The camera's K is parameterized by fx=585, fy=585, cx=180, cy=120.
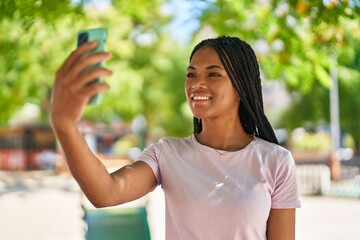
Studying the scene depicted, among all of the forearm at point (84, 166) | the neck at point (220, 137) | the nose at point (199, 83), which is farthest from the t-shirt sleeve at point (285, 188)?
the forearm at point (84, 166)

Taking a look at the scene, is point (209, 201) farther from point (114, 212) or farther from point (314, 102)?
point (314, 102)

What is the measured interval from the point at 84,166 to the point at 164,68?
956 inches

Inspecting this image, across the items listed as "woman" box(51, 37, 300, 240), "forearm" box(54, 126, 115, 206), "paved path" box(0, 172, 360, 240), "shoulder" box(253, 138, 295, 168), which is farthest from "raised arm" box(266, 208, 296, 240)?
"paved path" box(0, 172, 360, 240)

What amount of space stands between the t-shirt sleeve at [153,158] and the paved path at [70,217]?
212 inches

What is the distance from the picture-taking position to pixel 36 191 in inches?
701

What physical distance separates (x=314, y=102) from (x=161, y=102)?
7135 mm

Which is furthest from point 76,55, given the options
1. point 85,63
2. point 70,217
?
point 70,217

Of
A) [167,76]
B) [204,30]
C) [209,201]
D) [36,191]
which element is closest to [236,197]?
[209,201]

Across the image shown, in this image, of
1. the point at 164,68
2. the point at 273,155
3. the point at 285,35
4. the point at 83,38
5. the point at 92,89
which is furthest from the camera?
the point at 164,68

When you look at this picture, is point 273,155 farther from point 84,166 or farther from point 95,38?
point 95,38

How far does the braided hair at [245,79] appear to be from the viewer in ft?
6.29

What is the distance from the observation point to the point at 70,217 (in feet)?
40.5

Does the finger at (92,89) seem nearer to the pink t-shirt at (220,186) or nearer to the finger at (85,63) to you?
the finger at (85,63)

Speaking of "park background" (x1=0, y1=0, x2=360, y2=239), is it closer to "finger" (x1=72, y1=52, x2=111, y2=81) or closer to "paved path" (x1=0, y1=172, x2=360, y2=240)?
"paved path" (x1=0, y1=172, x2=360, y2=240)
